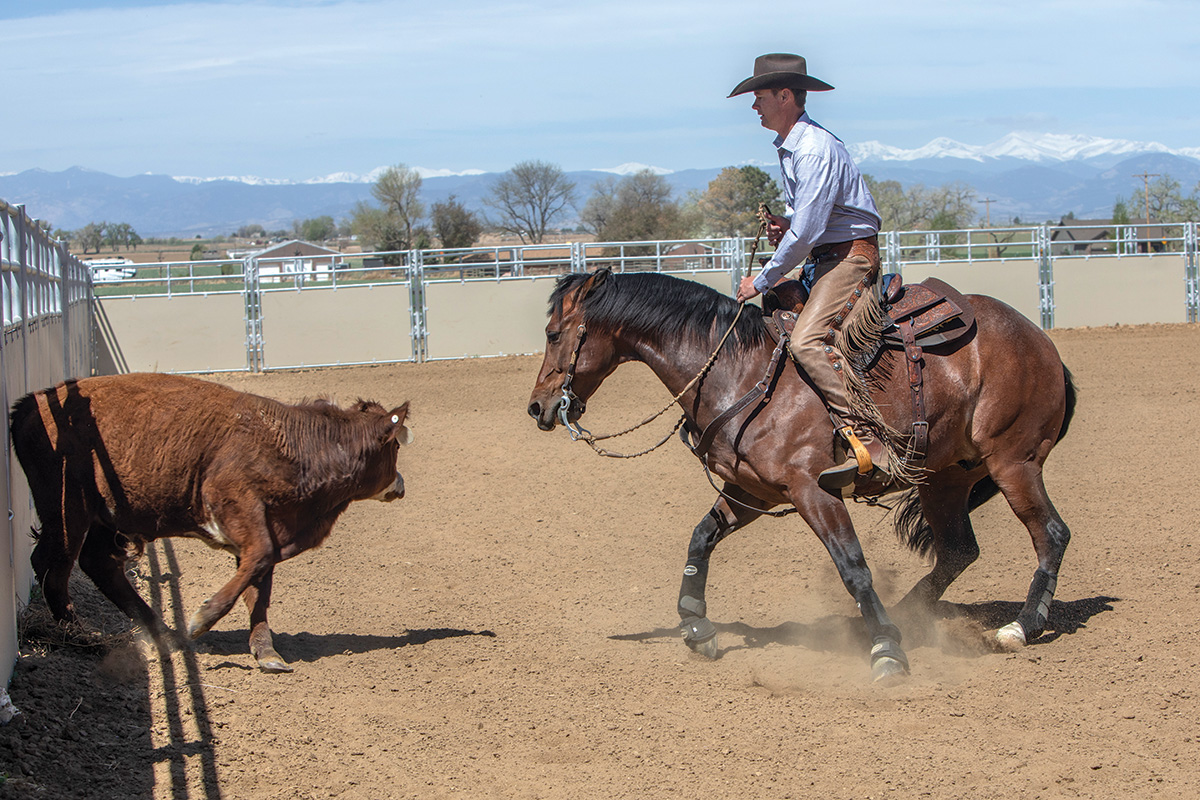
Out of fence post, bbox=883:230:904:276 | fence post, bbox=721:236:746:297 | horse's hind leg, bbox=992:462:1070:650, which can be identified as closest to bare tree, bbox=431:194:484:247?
fence post, bbox=721:236:746:297

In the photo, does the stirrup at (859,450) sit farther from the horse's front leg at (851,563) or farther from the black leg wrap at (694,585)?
the black leg wrap at (694,585)

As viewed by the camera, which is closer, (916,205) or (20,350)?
(20,350)

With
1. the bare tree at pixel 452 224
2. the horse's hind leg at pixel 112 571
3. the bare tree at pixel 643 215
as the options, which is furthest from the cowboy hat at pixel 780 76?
the bare tree at pixel 452 224

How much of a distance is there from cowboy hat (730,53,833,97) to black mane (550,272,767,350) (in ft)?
3.30

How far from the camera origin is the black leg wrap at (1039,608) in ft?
15.5

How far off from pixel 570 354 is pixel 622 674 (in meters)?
1.58

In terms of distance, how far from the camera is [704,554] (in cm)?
505

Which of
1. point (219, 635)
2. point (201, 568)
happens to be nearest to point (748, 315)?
point (219, 635)

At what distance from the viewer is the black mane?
15.7 feet

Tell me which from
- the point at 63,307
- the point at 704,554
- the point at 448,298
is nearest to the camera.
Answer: the point at 704,554

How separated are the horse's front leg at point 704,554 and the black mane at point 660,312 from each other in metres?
0.87

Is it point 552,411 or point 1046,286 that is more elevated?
point 1046,286

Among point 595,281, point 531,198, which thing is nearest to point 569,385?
point 595,281

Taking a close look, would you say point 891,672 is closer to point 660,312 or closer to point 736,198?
point 660,312
